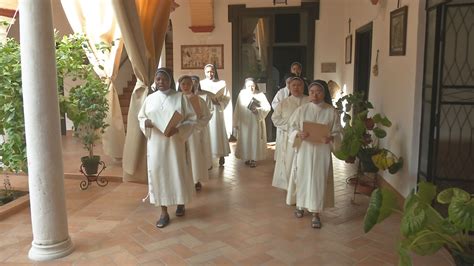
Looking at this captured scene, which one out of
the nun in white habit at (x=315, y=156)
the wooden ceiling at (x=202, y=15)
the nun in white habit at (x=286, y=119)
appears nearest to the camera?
the nun in white habit at (x=315, y=156)

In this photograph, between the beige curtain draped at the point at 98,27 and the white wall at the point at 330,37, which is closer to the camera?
the beige curtain draped at the point at 98,27

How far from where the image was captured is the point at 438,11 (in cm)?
382

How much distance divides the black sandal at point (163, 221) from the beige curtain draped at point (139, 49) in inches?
50.0

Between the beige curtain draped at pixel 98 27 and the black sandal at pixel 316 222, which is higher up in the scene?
the beige curtain draped at pixel 98 27

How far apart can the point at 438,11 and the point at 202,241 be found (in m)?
2.92

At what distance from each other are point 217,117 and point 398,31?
294 centimetres

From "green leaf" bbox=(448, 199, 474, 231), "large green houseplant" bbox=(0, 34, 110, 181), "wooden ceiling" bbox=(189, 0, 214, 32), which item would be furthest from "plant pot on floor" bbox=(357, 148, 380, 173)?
"wooden ceiling" bbox=(189, 0, 214, 32)

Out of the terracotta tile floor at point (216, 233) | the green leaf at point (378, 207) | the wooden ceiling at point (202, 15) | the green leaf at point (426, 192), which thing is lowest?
the terracotta tile floor at point (216, 233)

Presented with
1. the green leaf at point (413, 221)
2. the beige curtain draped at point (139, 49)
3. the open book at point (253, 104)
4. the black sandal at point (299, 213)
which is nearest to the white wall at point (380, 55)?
the black sandal at point (299, 213)

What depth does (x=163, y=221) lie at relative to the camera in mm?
4121

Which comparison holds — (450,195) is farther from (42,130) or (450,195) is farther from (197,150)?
(197,150)

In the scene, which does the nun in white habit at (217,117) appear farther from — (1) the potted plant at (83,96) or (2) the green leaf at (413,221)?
(2) the green leaf at (413,221)

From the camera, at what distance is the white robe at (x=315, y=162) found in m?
4.03

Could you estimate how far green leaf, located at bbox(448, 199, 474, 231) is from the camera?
7.02 ft
